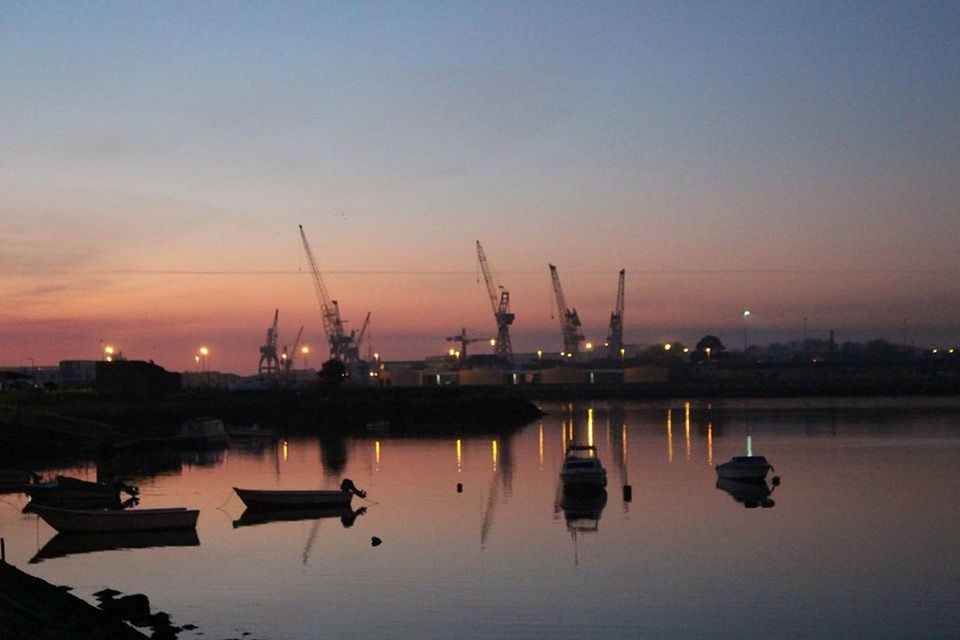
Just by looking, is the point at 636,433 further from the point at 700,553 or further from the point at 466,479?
the point at 700,553

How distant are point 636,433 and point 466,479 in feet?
116

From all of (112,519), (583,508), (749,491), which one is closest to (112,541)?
(112,519)

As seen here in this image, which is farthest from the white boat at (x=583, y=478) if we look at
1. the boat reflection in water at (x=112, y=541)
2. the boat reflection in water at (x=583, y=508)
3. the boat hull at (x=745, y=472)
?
the boat reflection in water at (x=112, y=541)

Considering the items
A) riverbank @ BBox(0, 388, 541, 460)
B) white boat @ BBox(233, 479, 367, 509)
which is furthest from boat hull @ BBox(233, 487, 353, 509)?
riverbank @ BBox(0, 388, 541, 460)

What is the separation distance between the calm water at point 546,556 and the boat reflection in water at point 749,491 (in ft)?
1.55

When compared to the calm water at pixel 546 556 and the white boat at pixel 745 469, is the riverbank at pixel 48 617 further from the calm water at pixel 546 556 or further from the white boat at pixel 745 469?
the white boat at pixel 745 469

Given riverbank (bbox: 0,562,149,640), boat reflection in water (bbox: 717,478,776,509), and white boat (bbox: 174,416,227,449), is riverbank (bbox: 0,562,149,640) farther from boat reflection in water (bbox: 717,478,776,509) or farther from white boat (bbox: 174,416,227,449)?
white boat (bbox: 174,416,227,449)

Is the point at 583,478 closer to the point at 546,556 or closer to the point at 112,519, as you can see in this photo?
the point at 546,556

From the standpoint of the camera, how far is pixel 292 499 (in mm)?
38219

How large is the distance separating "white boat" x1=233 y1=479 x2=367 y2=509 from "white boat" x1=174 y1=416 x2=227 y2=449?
31.7m

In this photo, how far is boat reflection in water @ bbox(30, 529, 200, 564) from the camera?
30.5 metres

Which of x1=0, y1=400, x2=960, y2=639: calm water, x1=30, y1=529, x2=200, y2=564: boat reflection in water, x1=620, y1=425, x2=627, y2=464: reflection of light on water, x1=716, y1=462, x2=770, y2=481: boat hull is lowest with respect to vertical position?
x1=0, y1=400, x2=960, y2=639: calm water

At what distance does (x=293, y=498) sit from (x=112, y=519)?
23.6 feet

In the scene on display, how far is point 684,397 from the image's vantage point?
172500 mm
